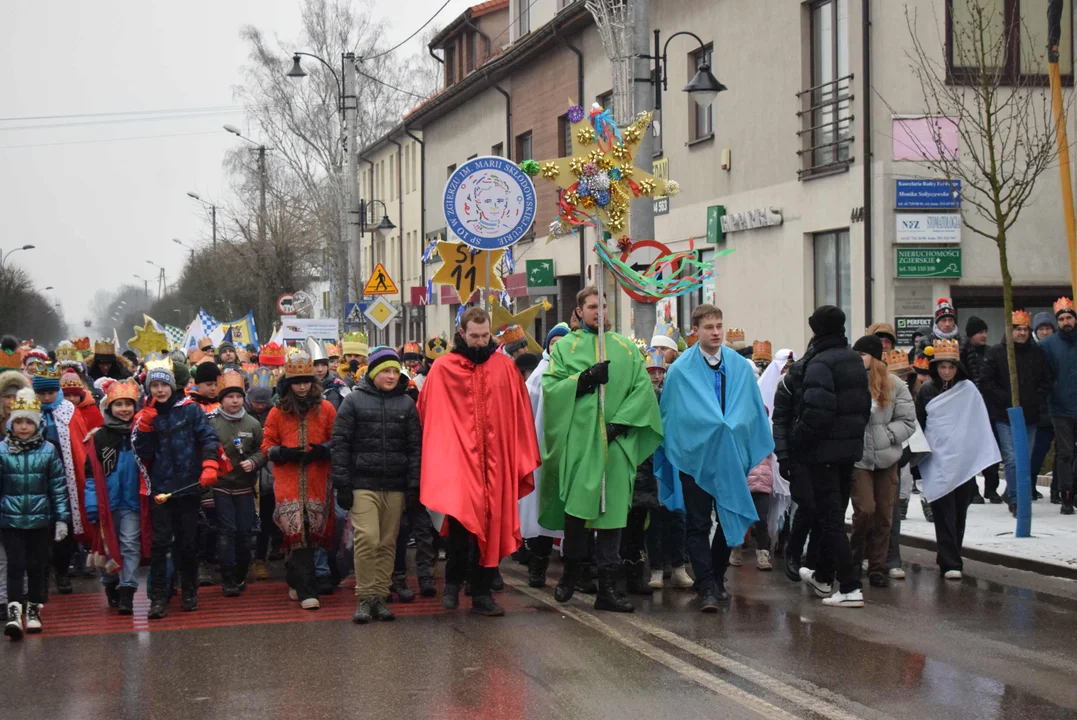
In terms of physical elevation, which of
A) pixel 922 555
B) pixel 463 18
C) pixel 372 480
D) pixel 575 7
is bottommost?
pixel 922 555

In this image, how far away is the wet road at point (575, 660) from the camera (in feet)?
21.6

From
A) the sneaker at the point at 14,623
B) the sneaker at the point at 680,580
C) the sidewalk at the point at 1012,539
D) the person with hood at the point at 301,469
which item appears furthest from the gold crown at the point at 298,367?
the sidewalk at the point at 1012,539

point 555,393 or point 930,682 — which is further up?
point 555,393

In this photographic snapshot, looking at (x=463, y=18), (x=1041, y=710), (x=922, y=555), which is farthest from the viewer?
(x=463, y=18)

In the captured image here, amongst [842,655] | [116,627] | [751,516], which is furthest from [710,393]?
[116,627]

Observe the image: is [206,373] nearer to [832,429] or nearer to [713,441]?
[713,441]

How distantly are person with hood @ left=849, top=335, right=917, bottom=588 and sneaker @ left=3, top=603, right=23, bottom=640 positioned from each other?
5568mm

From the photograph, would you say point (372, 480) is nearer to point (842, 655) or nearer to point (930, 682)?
point (842, 655)

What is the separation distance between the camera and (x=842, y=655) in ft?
24.9

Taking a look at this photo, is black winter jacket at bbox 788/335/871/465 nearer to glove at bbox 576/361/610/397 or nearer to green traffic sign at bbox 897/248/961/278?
glove at bbox 576/361/610/397

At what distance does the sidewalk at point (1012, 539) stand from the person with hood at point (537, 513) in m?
3.56

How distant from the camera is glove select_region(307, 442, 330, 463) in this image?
9.68 meters

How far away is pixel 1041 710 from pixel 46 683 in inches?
197

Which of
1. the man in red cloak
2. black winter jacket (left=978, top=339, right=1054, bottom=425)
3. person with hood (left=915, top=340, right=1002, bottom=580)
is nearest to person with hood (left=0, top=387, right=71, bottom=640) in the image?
the man in red cloak
